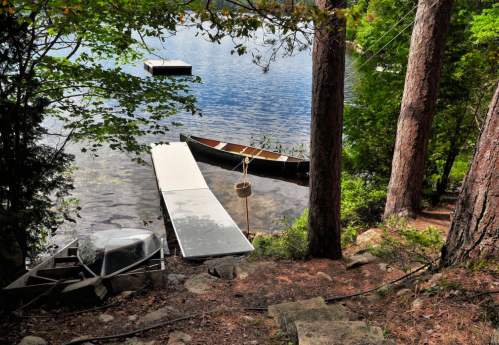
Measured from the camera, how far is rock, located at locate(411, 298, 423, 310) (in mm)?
4258

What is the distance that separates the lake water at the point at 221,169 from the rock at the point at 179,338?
183 inches

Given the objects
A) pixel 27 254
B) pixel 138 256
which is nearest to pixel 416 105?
pixel 138 256

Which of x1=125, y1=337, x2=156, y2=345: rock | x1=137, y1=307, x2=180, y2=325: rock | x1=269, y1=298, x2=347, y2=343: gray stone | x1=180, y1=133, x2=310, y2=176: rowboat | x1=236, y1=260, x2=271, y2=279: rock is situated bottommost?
x1=137, y1=307, x2=180, y2=325: rock

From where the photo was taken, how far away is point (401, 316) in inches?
166

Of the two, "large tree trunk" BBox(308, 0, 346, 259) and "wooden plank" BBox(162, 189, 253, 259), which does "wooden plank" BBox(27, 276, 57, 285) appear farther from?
"large tree trunk" BBox(308, 0, 346, 259)

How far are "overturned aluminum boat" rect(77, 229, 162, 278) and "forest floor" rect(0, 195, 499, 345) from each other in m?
1.12

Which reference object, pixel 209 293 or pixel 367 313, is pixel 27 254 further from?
pixel 367 313

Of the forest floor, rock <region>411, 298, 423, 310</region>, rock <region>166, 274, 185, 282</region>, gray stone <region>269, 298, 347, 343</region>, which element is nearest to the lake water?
rock <region>166, 274, 185, 282</region>

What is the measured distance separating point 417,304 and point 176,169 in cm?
1448

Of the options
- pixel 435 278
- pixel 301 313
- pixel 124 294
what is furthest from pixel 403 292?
pixel 124 294

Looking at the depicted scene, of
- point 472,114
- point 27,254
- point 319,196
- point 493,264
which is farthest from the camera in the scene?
point 472,114

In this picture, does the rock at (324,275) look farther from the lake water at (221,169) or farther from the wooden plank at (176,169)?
the wooden plank at (176,169)

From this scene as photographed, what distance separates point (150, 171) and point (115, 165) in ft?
5.63

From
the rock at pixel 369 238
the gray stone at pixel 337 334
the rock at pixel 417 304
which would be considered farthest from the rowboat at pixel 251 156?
the gray stone at pixel 337 334
